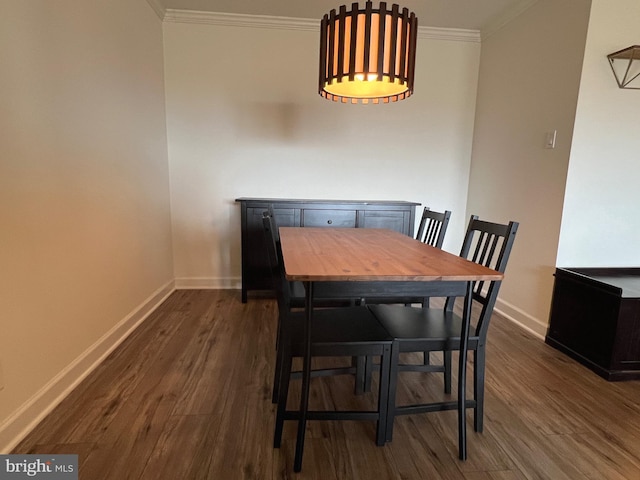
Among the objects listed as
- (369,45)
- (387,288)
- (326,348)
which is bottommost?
(326,348)

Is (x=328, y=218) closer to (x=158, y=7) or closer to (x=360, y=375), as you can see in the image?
(x=360, y=375)

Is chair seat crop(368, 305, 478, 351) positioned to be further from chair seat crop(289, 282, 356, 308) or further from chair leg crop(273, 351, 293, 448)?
chair leg crop(273, 351, 293, 448)

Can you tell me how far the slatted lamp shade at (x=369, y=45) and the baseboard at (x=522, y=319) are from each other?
6.66ft

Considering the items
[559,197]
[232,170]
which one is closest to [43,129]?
[232,170]

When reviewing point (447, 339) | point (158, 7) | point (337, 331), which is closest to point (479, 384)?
point (447, 339)

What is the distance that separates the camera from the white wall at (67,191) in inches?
55.8

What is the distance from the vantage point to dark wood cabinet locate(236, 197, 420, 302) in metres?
3.04

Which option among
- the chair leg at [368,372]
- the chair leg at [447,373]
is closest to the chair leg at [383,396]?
the chair leg at [368,372]

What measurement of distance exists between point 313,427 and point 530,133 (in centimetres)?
257

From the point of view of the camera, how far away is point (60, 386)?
171 centimetres

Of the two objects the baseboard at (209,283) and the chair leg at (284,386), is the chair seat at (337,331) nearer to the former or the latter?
the chair leg at (284,386)

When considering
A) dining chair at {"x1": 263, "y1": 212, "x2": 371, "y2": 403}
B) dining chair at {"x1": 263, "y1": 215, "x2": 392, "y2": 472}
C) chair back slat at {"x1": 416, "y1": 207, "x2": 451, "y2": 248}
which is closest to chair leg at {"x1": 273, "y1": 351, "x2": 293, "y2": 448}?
dining chair at {"x1": 263, "y1": 215, "x2": 392, "y2": 472}

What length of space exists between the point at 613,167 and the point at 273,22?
287 centimetres

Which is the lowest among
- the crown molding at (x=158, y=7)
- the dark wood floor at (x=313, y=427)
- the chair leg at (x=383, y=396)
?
the dark wood floor at (x=313, y=427)
